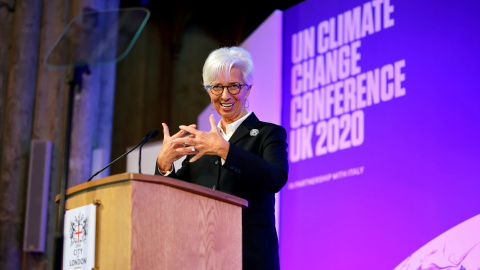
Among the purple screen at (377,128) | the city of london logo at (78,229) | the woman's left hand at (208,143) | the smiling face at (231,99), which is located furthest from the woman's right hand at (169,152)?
the purple screen at (377,128)

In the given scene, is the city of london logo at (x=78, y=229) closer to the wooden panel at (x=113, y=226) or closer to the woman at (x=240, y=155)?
the wooden panel at (x=113, y=226)

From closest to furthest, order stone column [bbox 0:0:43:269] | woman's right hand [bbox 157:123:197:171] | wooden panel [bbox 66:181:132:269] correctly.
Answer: wooden panel [bbox 66:181:132:269], woman's right hand [bbox 157:123:197:171], stone column [bbox 0:0:43:269]

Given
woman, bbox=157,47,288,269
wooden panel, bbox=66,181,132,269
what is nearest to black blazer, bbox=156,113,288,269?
woman, bbox=157,47,288,269

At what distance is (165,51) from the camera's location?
970 cm

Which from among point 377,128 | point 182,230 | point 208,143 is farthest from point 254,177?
point 377,128

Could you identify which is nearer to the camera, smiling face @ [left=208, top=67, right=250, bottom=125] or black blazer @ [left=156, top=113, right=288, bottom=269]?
black blazer @ [left=156, top=113, right=288, bottom=269]

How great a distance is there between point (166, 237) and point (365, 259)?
268cm

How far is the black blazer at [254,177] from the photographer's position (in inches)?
100

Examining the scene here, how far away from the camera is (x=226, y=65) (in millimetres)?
2943

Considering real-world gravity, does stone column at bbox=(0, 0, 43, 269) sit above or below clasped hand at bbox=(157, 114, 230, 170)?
above

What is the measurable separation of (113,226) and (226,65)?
0.98 m

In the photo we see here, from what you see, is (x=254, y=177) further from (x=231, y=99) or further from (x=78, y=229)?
(x=78, y=229)

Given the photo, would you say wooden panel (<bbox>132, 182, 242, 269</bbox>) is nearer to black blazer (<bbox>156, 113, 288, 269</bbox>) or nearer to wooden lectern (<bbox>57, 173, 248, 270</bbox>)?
wooden lectern (<bbox>57, 173, 248, 270</bbox>)

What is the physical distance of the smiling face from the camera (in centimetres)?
295
